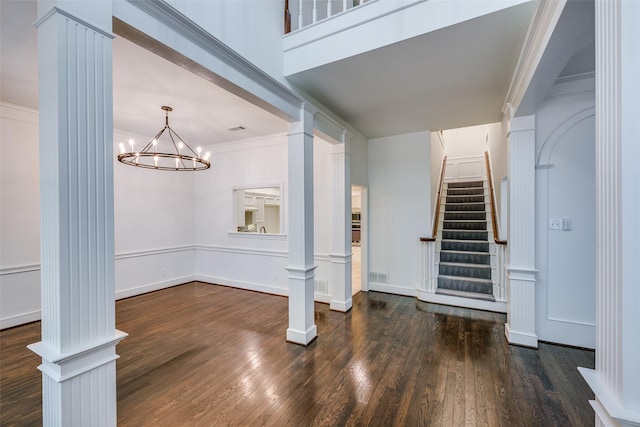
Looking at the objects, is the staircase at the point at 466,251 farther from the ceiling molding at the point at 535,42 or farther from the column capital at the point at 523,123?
the ceiling molding at the point at 535,42

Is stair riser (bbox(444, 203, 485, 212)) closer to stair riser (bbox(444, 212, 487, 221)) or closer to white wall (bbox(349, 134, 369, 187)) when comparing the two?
stair riser (bbox(444, 212, 487, 221))

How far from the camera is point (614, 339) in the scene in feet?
3.02

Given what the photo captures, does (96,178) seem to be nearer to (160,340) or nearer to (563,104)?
(160,340)

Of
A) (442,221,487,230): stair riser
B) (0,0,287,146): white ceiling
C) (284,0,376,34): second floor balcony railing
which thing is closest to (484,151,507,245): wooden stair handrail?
(442,221,487,230): stair riser

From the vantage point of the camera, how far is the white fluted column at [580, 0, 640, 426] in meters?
0.86

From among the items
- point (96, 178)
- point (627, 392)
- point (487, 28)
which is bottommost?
point (627, 392)

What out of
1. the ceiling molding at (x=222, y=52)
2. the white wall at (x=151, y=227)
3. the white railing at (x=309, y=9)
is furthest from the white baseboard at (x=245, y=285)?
the white railing at (x=309, y=9)

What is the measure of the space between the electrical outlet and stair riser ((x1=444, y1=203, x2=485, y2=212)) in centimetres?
282

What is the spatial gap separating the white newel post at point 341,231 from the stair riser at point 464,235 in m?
2.28

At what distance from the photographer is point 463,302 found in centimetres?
421

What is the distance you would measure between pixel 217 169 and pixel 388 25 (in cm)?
435

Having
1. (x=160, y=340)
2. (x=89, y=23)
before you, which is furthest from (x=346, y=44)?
(x=160, y=340)

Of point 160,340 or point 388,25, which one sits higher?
point 388,25

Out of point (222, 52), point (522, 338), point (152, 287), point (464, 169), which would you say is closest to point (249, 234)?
point (152, 287)
